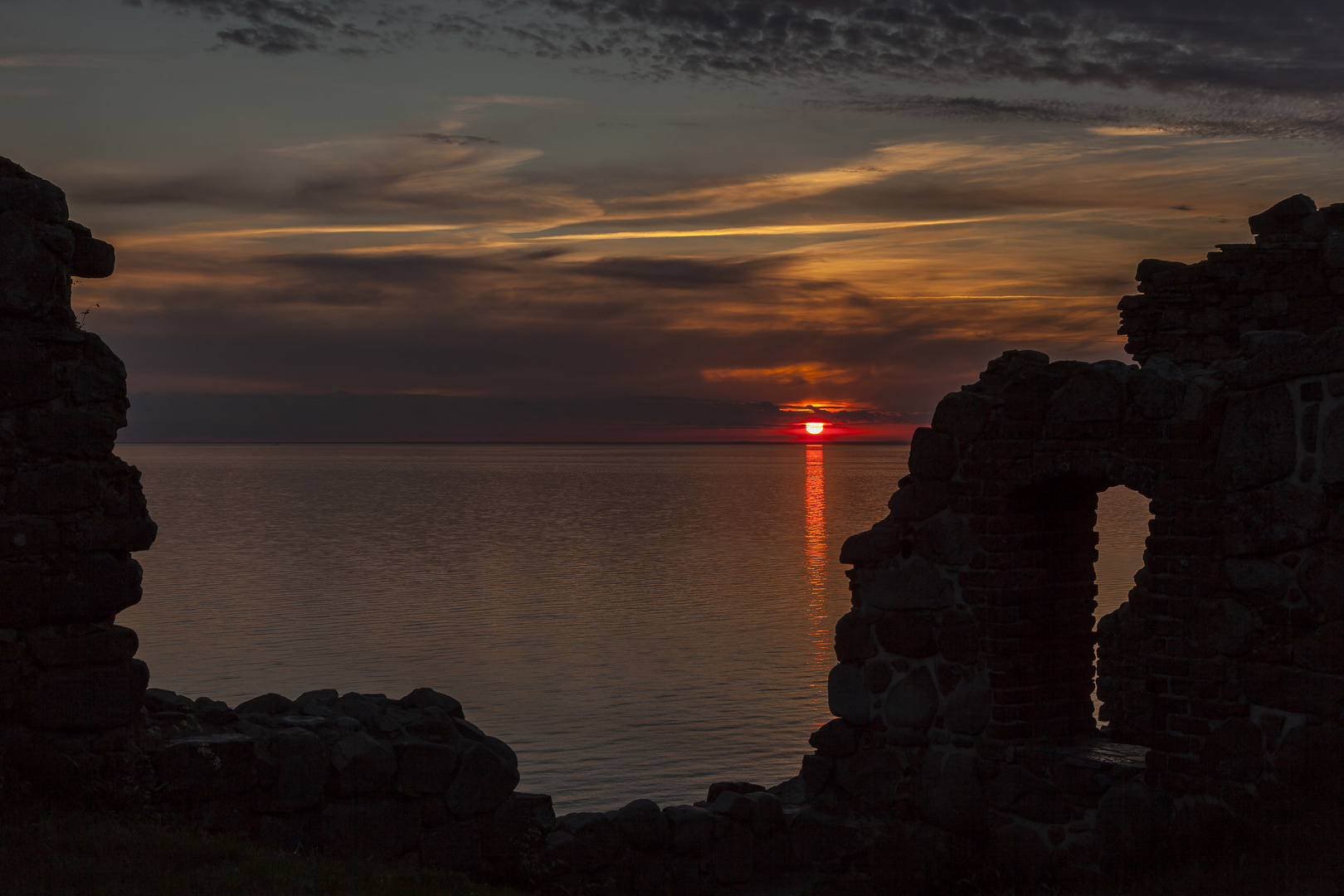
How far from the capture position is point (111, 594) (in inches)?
299

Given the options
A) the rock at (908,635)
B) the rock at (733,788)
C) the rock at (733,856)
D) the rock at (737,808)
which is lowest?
the rock at (733,856)

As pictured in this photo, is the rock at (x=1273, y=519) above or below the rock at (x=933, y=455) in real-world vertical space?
below

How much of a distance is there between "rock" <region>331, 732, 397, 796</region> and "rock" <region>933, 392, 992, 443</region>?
467 cm

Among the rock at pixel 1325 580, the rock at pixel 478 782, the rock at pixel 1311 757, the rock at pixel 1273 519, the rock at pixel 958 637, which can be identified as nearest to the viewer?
the rock at pixel 1311 757

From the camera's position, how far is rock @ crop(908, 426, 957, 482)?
27.9 feet

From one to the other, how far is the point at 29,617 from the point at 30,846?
159cm

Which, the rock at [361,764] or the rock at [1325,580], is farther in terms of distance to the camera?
the rock at [361,764]

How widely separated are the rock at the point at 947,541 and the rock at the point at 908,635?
0.48m

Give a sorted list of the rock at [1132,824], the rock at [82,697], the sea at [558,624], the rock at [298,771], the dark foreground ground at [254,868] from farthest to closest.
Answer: the sea at [558,624], the rock at [298,771], the rock at [82,697], the rock at [1132,824], the dark foreground ground at [254,868]

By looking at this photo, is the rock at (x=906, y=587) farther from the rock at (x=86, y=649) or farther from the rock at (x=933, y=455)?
the rock at (x=86, y=649)

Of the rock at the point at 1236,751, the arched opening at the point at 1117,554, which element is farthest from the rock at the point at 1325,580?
the arched opening at the point at 1117,554

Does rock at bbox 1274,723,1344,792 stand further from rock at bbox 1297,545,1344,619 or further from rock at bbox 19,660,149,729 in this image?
rock at bbox 19,660,149,729

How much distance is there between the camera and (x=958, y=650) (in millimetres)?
8297

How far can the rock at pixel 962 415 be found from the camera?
8.28m
